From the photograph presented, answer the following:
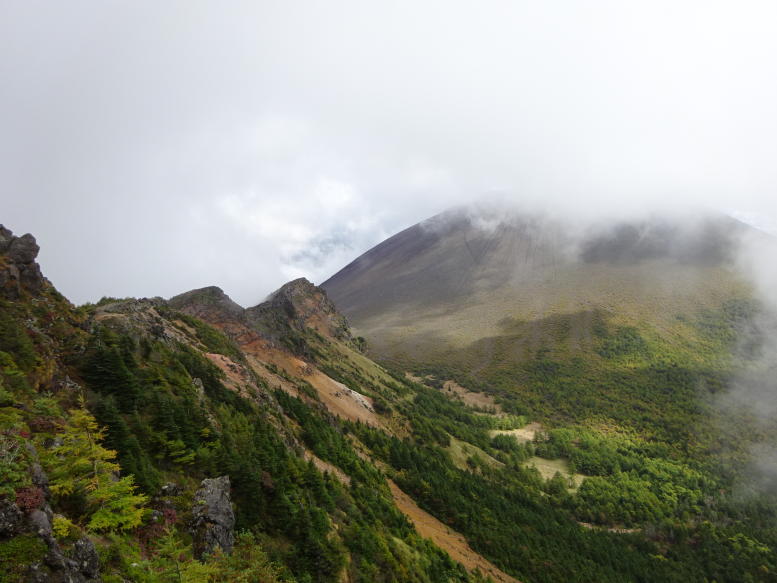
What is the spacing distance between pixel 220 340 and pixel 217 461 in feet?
84.0

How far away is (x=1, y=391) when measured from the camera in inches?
431

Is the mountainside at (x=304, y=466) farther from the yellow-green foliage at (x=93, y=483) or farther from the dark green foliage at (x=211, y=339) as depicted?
the dark green foliage at (x=211, y=339)

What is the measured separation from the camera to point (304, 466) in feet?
76.6

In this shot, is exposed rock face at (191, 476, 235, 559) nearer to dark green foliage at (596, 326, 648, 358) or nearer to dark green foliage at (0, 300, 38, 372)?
dark green foliage at (0, 300, 38, 372)

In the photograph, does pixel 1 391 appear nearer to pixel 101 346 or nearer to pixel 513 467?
pixel 101 346

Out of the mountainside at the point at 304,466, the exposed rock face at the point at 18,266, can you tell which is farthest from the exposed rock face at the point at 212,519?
the exposed rock face at the point at 18,266

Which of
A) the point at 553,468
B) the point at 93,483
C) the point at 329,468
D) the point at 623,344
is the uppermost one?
the point at 93,483

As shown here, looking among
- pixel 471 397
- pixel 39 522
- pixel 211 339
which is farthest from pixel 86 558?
pixel 471 397

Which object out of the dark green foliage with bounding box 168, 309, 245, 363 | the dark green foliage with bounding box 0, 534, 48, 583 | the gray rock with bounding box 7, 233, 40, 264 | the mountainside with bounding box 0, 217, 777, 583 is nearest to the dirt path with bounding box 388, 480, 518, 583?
the mountainside with bounding box 0, 217, 777, 583

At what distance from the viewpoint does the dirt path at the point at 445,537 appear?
31844 mm

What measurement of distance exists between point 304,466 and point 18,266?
55.3 feet

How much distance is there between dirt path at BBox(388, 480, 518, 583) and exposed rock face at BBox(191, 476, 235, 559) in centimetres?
2105

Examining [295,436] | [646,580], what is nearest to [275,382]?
[295,436]

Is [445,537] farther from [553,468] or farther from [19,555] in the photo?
[553,468]
